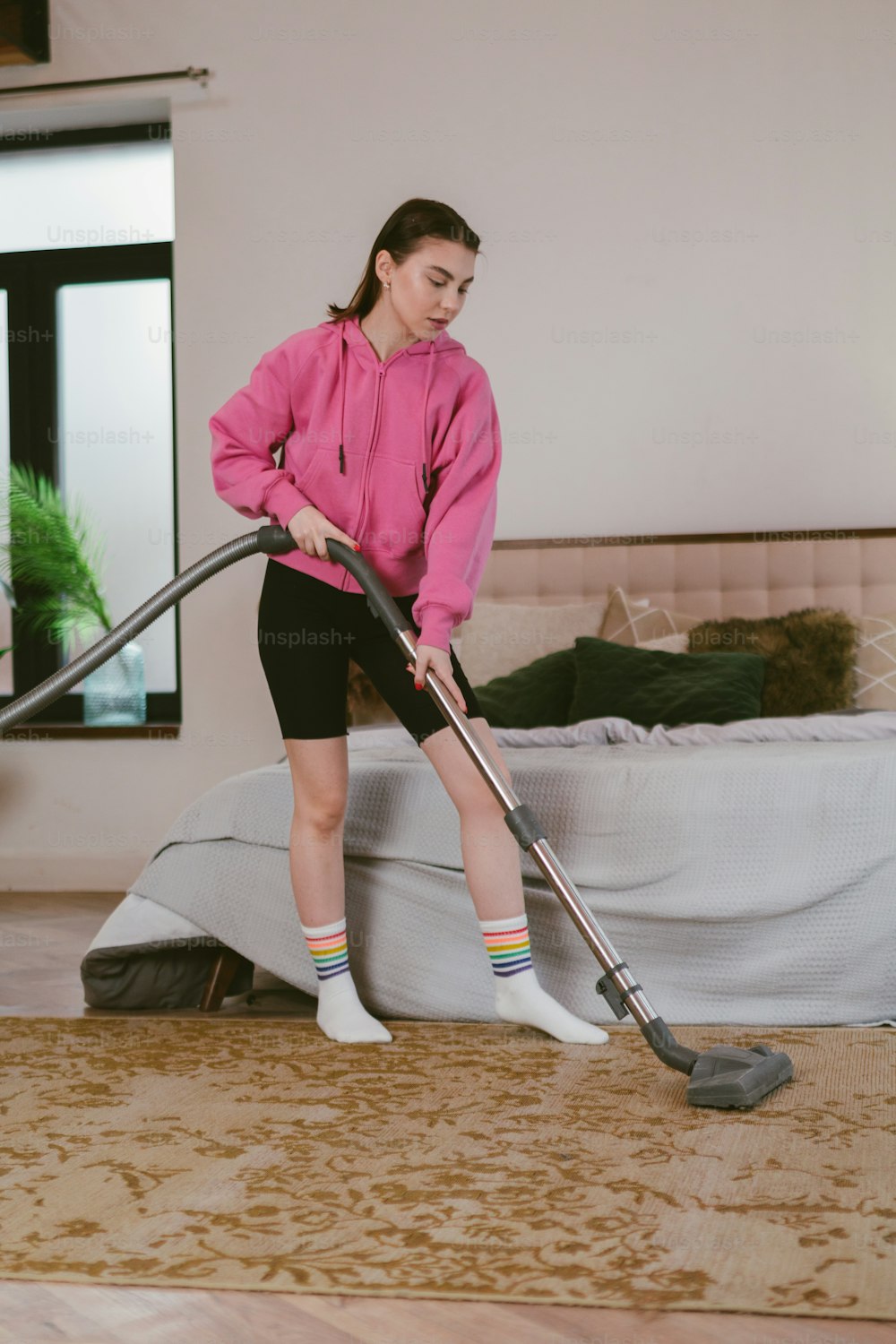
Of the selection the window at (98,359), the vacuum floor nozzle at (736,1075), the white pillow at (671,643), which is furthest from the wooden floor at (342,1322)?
the window at (98,359)

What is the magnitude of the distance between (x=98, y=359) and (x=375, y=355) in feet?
9.50

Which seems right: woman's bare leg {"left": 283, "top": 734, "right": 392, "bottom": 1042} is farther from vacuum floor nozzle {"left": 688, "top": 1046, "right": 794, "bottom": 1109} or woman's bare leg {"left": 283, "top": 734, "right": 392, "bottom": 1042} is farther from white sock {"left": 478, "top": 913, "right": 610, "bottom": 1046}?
vacuum floor nozzle {"left": 688, "top": 1046, "right": 794, "bottom": 1109}

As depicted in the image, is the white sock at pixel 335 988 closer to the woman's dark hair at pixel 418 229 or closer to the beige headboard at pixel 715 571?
the woman's dark hair at pixel 418 229

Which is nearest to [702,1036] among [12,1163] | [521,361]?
[12,1163]

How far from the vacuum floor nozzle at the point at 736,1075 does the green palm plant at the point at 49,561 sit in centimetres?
321

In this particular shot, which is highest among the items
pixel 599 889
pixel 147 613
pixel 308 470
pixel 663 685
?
pixel 308 470

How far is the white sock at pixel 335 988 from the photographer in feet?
7.80

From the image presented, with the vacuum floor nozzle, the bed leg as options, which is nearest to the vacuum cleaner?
the vacuum floor nozzle

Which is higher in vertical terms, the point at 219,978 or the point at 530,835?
the point at 530,835

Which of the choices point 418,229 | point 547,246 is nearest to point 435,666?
point 418,229

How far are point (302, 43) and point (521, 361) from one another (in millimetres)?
1384

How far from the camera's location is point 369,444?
230 centimetres

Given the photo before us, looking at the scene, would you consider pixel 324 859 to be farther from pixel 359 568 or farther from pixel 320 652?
pixel 359 568

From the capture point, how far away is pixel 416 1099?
1968mm
